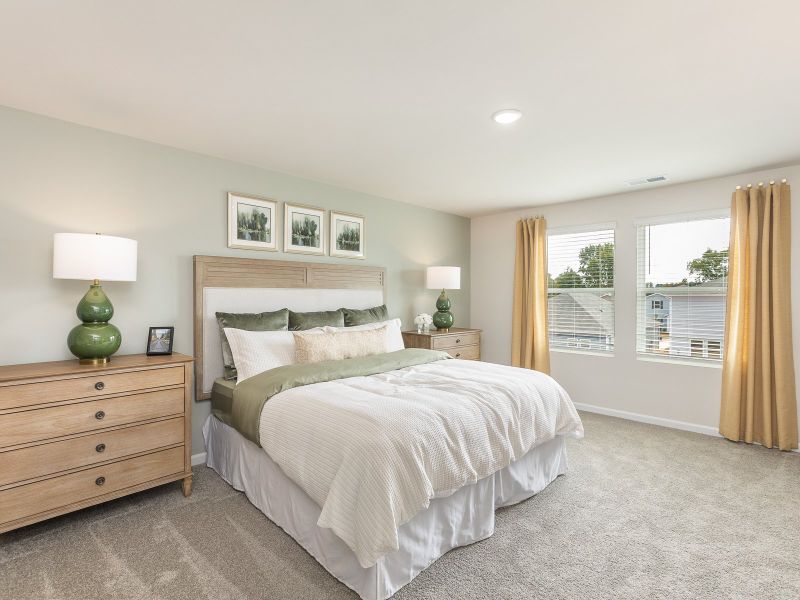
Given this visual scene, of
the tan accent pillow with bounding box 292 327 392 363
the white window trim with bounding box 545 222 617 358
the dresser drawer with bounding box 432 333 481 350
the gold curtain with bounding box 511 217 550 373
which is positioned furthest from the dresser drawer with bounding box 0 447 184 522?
the white window trim with bounding box 545 222 617 358

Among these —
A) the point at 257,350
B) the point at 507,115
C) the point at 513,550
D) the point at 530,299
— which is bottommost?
the point at 513,550

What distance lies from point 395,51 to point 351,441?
1.76m

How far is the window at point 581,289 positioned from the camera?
14.9 feet

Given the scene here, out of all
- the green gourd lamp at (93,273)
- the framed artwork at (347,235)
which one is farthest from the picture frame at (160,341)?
the framed artwork at (347,235)

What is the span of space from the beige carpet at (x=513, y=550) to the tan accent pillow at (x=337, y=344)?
39.9 inches

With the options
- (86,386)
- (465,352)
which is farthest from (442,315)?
(86,386)

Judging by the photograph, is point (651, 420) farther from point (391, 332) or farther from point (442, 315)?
point (391, 332)

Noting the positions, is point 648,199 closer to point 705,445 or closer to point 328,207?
point 705,445

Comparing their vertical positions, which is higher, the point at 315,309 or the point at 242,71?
the point at 242,71

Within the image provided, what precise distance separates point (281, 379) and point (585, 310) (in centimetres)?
360

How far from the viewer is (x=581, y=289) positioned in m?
4.75

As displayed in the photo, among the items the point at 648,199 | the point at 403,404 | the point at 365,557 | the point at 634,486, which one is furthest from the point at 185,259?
the point at 648,199

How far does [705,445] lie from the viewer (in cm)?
355

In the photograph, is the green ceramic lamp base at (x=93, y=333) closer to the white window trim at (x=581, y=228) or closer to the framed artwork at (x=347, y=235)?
the framed artwork at (x=347, y=235)
